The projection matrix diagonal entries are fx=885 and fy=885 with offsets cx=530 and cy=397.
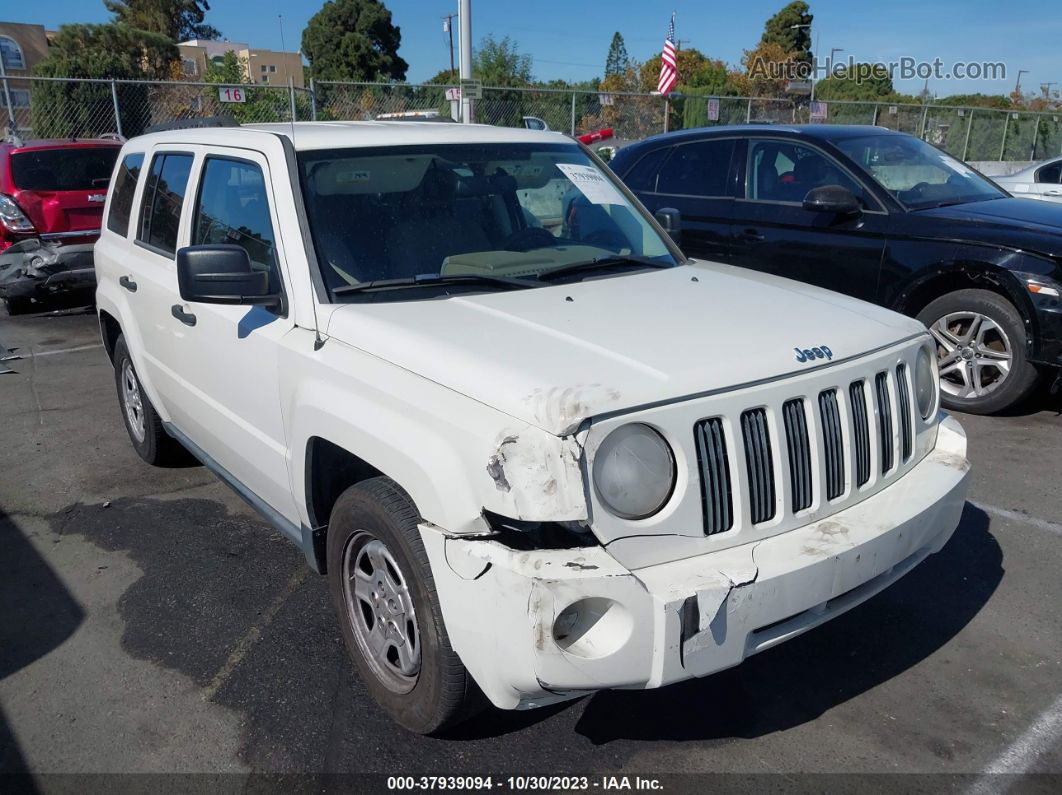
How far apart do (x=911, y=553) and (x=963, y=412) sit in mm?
3676

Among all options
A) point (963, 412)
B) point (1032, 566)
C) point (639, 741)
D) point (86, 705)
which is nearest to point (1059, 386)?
point (963, 412)

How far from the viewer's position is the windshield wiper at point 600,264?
11.4 feet

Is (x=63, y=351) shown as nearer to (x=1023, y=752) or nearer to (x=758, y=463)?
(x=758, y=463)

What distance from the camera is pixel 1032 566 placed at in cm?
401

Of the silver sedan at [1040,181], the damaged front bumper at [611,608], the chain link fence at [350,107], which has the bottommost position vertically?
the damaged front bumper at [611,608]

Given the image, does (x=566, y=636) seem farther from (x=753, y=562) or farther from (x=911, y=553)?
(x=911, y=553)

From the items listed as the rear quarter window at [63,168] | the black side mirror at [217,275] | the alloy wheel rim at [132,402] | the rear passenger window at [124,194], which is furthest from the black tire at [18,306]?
the black side mirror at [217,275]

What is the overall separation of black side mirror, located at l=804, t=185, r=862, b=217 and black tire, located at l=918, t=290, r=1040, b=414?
871mm

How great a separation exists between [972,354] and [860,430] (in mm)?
3660

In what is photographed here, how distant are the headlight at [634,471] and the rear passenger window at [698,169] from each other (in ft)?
17.1

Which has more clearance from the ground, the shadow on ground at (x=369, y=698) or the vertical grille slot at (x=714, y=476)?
the vertical grille slot at (x=714, y=476)

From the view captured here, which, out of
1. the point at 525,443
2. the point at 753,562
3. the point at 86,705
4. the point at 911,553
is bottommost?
the point at 86,705

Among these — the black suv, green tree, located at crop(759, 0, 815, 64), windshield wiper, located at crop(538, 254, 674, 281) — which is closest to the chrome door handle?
windshield wiper, located at crop(538, 254, 674, 281)

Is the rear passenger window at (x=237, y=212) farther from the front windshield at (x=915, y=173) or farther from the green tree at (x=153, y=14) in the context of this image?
the green tree at (x=153, y=14)
